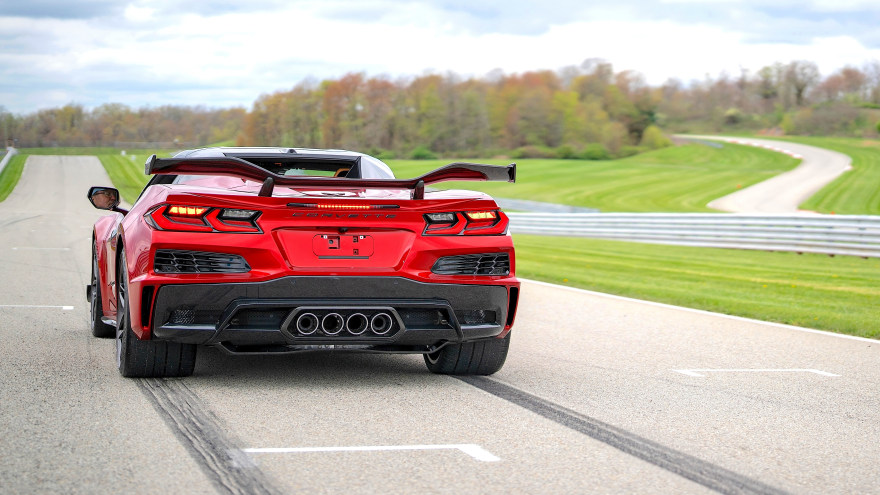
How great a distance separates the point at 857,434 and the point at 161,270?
3.53m

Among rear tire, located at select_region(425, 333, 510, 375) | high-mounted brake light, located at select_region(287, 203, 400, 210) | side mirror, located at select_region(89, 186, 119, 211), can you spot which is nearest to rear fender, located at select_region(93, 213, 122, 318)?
side mirror, located at select_region(89, 186, 119, 211)

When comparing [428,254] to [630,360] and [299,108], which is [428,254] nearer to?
[630,360]

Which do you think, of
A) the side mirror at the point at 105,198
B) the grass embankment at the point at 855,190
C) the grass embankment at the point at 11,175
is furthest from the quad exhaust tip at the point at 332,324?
the grass embankment at the point at 11,175

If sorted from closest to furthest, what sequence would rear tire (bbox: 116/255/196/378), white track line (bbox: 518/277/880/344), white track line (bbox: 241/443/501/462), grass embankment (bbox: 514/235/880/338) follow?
white track line (bbox: 241/443/501/462) → rear tire (bbox: 116/255/196/378) → white track line (bbox: 518/277/880/344) → grass embankment (bbox: 514/235/880/338)

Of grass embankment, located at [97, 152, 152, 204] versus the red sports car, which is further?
grass embankment, located at [97, 152, 152, 204]

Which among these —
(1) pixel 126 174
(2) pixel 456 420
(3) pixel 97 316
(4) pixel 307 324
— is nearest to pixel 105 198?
(3) pixel 97 316

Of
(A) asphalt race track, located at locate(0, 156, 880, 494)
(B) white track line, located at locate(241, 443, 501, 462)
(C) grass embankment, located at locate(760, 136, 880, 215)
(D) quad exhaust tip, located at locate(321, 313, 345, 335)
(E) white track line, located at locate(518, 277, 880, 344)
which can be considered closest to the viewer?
(A) asphalt race track, located at locate(0, 156, 880, 494)

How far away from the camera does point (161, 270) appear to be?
510cm

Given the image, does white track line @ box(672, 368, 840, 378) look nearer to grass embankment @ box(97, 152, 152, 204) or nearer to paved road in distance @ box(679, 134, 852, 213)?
paved road in distance @ box(679, 134, 852, 213)

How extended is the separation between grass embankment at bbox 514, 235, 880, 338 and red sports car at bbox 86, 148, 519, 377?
206 inches

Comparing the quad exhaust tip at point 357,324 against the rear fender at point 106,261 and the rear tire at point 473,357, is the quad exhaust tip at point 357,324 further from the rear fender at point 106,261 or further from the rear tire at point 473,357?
the rear fender at point 106,261

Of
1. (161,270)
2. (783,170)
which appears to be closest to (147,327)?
(161,270)

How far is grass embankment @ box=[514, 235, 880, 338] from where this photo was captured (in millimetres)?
10641

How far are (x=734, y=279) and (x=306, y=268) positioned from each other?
1064 cm
